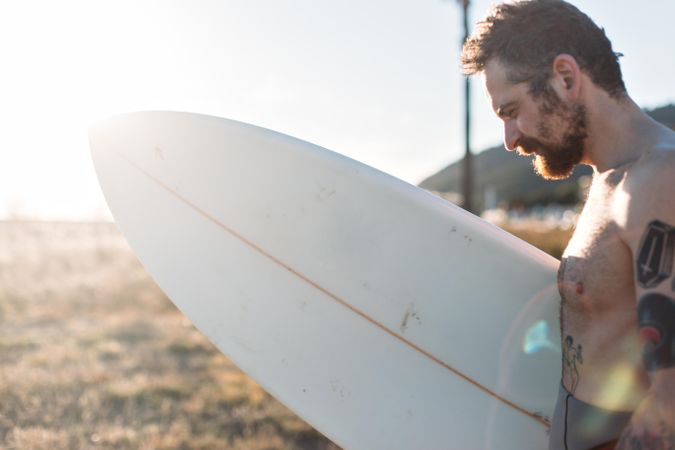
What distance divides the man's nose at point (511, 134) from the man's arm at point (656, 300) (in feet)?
1.39

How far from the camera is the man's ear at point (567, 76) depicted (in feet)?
4.78

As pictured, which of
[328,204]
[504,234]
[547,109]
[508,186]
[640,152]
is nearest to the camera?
[640,152]

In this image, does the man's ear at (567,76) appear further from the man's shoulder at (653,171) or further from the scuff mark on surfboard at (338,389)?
the scuff mark on surfboard at (338,389)

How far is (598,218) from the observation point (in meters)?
1.37

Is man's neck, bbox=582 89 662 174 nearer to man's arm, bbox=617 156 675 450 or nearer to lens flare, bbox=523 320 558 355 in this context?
man's arm, bbox=617 156 675 450

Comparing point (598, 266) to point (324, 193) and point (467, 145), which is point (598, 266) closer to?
point (324, 193)

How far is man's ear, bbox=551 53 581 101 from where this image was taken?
146cm

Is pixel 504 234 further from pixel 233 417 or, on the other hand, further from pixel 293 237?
pixel 233 417

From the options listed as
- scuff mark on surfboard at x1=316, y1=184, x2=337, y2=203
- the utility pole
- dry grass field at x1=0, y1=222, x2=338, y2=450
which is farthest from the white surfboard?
the utility pole

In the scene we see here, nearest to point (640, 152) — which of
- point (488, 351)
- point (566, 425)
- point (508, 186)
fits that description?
point (566, 425)

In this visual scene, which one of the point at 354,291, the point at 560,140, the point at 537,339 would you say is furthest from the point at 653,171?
the point at 354,291

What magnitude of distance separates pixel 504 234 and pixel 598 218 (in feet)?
3.08

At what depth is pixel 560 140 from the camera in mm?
1518

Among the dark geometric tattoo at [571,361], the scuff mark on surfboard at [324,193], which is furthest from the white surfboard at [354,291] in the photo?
the dark geometric tattoo at [571,361]
